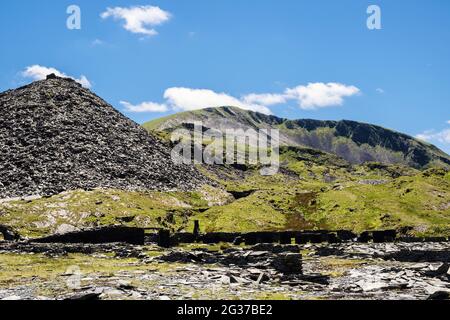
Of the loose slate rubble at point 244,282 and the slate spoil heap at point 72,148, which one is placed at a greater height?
the slate spoil heap at point 72,148

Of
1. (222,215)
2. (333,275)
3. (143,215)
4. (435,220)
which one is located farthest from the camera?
(222,215)

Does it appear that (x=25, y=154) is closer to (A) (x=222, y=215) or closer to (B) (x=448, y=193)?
(A) (x=222, y=215)

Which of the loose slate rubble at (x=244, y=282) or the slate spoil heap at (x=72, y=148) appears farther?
the slate spoil heap at (x=72, y=148)

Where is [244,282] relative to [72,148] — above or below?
below

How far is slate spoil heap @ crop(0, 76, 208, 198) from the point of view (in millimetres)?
111062

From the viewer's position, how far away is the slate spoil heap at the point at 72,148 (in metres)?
111

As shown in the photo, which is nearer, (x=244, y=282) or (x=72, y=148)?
(x=244, y=282)

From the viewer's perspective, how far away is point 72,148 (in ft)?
417

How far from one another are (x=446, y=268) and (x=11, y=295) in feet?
77.1

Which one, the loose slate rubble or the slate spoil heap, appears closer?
the loose slate rubble

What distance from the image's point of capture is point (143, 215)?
89.6 metres

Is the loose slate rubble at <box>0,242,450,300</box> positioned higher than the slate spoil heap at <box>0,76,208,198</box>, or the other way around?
the slate spoil heap at <box>0,76,208,198</box>

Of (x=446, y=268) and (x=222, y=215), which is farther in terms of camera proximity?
(x=222, y=215)

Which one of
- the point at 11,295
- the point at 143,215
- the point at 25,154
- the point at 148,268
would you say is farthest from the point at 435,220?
the point at 25,154
